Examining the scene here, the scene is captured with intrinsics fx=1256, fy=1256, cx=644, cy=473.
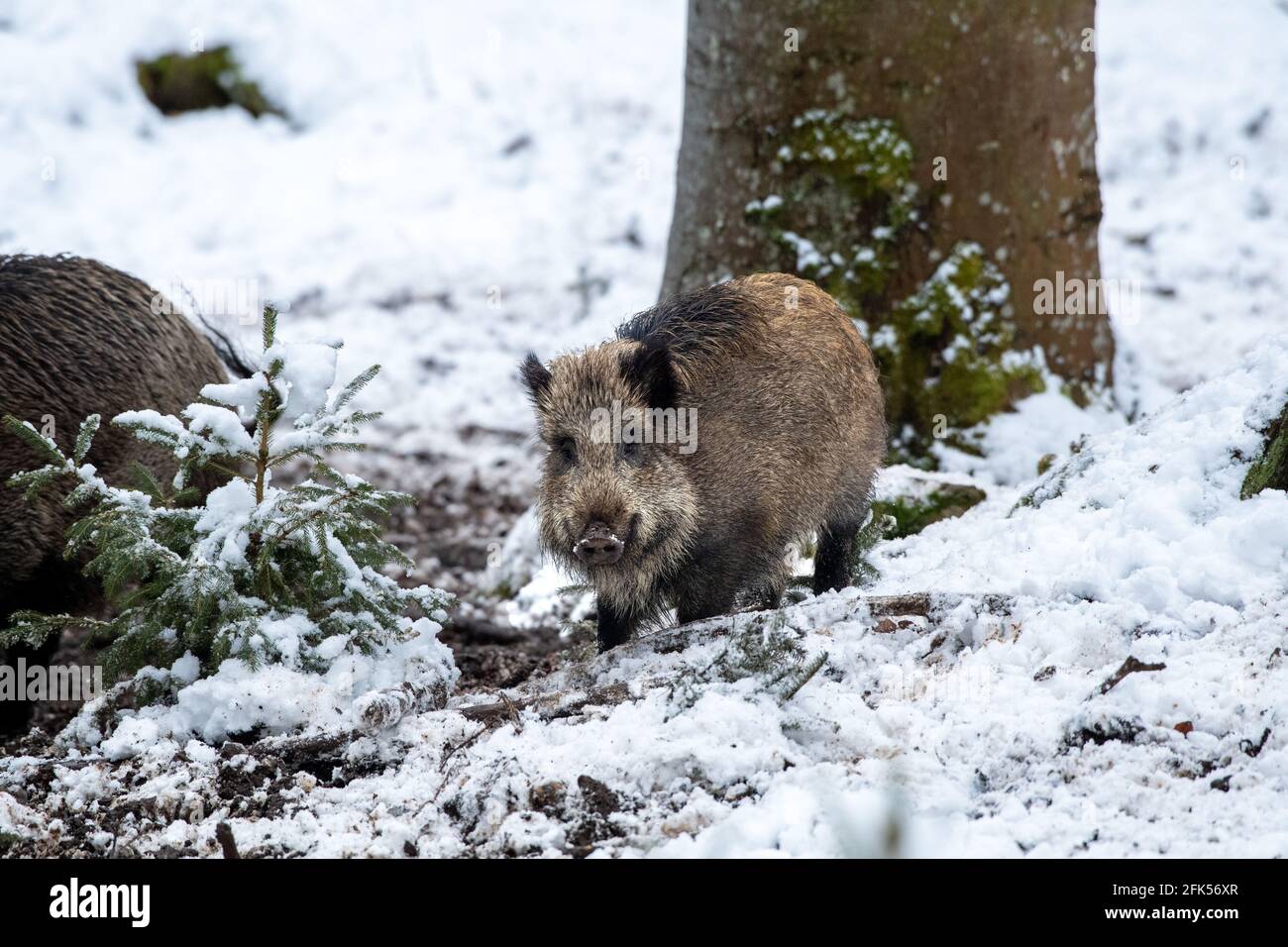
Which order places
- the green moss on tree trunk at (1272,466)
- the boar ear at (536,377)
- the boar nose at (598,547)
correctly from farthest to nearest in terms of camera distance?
the boar ear at (536,377) → the boar nose at (598,547) → the green moss on tree trunk at (1272,466)

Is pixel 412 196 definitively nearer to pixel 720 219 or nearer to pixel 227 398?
pixel 720 219

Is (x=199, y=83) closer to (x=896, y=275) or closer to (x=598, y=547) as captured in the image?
(x=896, y=275)

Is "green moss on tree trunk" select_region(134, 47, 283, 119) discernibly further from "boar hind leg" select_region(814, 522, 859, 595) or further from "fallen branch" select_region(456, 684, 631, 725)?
"fallen branch" select_region(456, 684, 631, 725)

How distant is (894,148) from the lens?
643 cm

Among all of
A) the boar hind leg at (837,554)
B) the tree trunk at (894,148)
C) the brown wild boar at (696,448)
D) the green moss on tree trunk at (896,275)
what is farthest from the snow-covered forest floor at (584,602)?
the tree trunk at (894,148)

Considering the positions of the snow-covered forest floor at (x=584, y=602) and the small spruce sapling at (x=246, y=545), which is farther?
the small spruce sapling at (x=246, y=545)

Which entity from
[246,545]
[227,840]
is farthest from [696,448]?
[227,840]

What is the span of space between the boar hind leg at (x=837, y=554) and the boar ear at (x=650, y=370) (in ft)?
3.54

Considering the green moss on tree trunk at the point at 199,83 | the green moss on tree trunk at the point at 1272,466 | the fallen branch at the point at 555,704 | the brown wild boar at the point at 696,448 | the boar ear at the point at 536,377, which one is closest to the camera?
the fallen branch at the point at 555,704

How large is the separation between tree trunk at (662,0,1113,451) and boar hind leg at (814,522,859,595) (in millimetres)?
1540

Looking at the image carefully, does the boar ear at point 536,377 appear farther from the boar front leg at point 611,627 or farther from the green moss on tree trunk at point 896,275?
the green moss on tree trunk at point 896,275

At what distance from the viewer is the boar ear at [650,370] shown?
4441mm

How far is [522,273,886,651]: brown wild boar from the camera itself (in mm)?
4418

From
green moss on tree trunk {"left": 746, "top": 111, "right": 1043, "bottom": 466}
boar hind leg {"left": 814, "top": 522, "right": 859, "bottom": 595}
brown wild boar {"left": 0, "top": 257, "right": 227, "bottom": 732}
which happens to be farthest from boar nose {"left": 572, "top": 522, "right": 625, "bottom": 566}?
green moss on tree trunk {"left": 746, "top": 111, "right": 1043, "bottom": 466}
